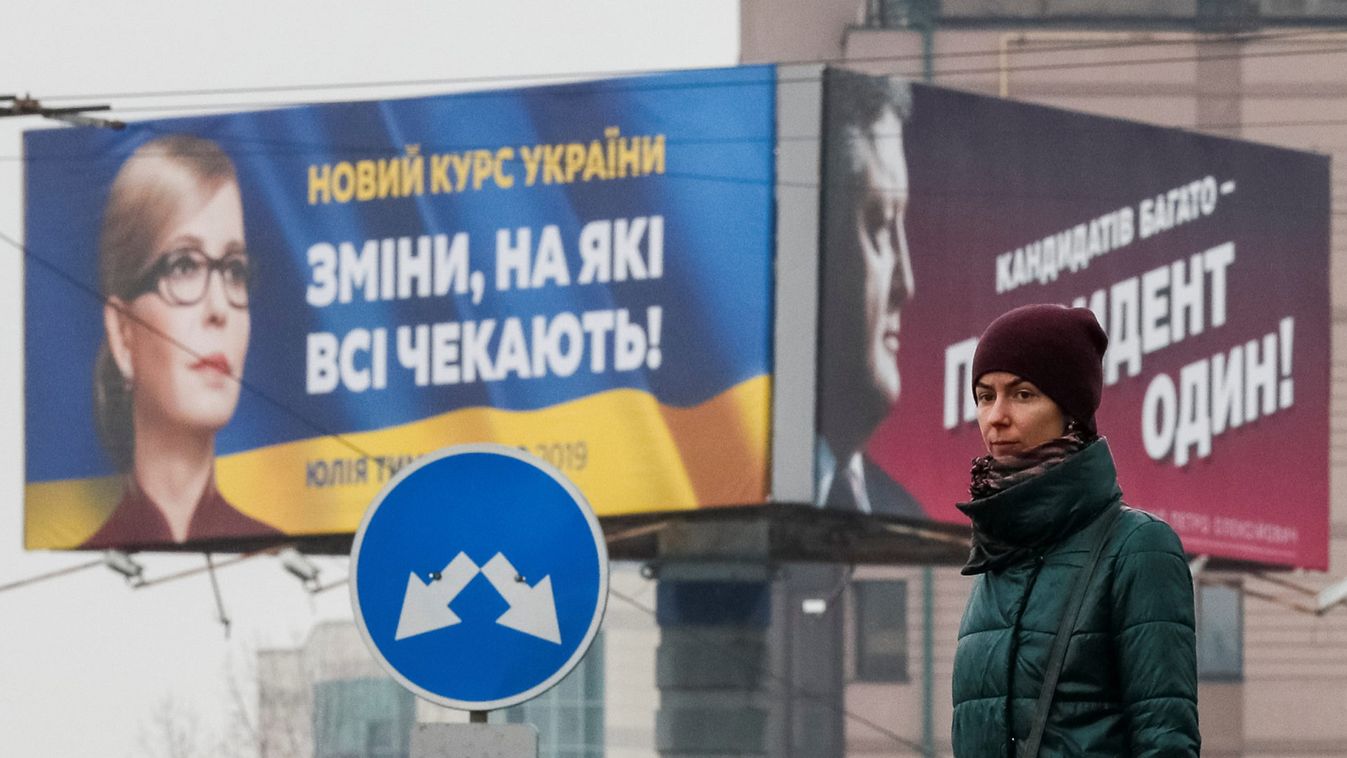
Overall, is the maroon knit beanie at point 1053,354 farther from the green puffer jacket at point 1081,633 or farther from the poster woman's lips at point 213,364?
the poster woman's lips at point 213,364

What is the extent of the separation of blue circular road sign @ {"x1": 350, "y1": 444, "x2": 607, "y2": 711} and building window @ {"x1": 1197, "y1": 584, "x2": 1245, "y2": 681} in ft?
109

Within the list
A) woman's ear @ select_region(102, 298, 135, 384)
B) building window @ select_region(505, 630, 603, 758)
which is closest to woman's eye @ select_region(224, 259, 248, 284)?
woman's ear @ select_region(102, 298, 135, 384)

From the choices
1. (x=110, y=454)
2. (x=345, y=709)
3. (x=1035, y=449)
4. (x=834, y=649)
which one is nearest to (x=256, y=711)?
(x=345, y=709)

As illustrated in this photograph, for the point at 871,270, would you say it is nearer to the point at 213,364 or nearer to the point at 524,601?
the point at 213,364

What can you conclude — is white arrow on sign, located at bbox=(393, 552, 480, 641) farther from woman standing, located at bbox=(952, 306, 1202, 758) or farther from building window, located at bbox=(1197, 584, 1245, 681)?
building window, located at bbox=(1197, 584, 1245, 681)

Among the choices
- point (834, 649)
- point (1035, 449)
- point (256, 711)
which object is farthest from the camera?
point (256, 711)

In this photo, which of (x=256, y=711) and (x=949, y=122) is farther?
(x=256, y=711)

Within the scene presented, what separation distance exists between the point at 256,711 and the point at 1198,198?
41559mm

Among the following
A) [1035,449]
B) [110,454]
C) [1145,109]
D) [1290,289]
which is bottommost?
[1035,449]

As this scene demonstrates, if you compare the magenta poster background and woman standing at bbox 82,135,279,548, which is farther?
woman standing at bbox 82,135,279,548

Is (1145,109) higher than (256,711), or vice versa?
(1145,109)

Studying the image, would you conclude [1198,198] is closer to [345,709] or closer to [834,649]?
[834,649]

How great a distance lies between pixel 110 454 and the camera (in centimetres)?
2947

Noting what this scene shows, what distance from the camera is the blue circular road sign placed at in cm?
667
